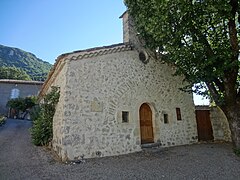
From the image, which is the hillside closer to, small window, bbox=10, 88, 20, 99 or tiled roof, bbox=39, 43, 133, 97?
small window, bbox=10, 88, 20, 99

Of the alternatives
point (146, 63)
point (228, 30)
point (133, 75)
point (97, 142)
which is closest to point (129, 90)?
point (133, 75)

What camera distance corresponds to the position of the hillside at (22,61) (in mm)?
51969

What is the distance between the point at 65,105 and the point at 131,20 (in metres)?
6.02

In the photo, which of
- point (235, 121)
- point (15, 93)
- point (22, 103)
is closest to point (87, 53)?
point (235, 121)

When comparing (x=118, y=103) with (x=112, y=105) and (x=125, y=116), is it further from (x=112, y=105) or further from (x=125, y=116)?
(x=125, y=116)

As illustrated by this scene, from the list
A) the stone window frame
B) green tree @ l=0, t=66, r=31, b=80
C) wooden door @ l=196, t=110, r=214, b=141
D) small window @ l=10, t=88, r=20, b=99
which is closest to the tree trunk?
wooden door @ l=196, t=110, r=214, b=141

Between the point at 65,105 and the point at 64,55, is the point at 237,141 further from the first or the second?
the point at 64,55

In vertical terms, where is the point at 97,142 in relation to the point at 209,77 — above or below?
below

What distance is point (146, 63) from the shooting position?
975cm

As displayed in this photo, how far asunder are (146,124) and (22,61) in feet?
186

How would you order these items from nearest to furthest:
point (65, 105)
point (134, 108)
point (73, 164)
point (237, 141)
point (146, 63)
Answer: point (73, 164) < point (65, 105) < point (237, 141) < point (134, 108) < point (146, 63)

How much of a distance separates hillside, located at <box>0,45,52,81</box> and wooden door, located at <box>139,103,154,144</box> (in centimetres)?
4690

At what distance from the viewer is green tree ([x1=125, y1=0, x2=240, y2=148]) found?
714cm

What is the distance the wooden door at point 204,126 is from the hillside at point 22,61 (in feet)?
154
